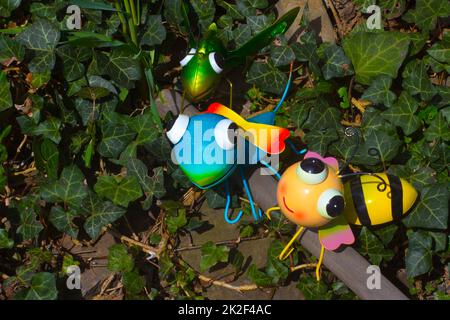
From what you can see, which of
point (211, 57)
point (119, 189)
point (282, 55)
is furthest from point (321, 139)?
point (119, 189)

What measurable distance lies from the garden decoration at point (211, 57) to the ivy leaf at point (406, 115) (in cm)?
41

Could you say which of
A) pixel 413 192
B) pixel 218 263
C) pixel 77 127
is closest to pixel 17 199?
pixel 77 127

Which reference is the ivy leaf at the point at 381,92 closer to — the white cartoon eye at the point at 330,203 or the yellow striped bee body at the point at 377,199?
the yellow striped bee body at the point at 377,199

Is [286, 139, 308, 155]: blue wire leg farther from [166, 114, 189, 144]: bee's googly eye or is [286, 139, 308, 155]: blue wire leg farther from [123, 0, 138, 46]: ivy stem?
[123, 0, 138, 46]: ivy stem

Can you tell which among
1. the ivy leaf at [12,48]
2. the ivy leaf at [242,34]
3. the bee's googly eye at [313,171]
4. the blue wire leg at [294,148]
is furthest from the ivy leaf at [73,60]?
the bee's googly eye at [313,171]

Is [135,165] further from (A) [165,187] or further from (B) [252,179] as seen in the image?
(B) [252,179]

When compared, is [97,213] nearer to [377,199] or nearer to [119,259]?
[119,259]

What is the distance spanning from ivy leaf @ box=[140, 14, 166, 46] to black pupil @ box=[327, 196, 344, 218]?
2.59 feet

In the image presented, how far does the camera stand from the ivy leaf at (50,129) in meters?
1.69

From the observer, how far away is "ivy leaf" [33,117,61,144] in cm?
169

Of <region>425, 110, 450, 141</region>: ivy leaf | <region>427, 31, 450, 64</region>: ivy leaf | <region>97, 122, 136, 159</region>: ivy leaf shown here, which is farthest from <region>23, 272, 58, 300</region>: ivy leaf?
<region>427, 31, 450, 64</region>: ivy leaf

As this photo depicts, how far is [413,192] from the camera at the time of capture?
154 cm
